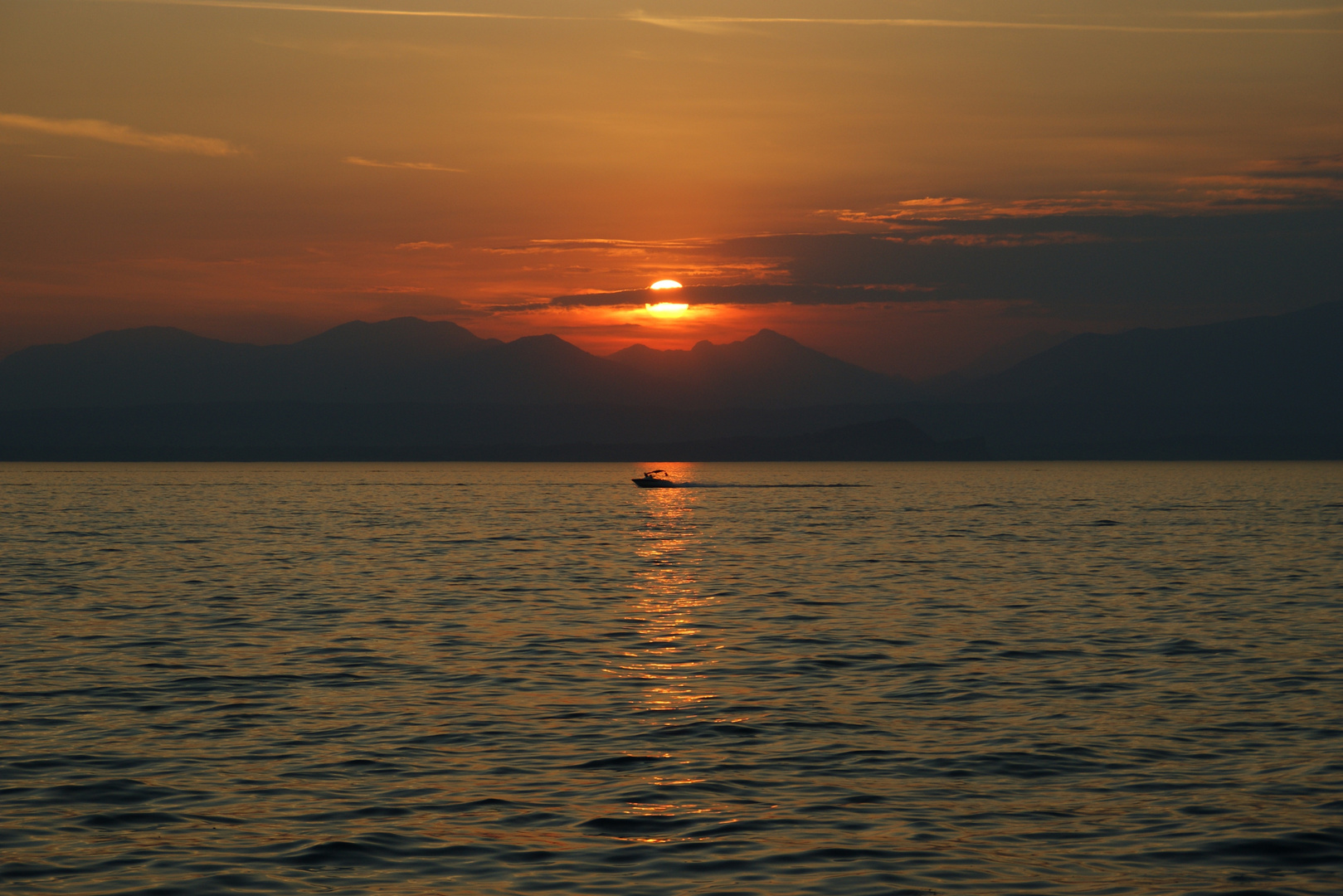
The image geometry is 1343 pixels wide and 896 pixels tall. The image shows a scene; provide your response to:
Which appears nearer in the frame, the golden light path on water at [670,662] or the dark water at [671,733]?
the dark water at [671,733]

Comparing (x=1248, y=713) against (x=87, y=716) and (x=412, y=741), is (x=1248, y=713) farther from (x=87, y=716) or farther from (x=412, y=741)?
(x=87, y=716)

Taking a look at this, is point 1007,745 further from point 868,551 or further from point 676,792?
point 868,551

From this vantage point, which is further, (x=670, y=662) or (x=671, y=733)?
(x=670, y=662)

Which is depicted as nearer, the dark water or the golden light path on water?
the dark water

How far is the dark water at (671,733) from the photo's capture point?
16.8 meters

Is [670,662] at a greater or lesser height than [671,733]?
lesser

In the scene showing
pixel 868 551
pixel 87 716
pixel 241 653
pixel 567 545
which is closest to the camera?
pixel 87 716

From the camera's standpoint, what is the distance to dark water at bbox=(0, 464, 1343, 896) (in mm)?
16797

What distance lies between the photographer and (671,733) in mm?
24562

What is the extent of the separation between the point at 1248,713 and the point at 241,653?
2469cm

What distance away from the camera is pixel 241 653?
114 feet

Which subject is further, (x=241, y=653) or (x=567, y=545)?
(x=567, y=545)

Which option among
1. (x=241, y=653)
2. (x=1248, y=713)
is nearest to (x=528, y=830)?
(x=1248, y=713)

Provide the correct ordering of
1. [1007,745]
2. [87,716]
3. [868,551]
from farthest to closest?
1. [868,551]
2. [87,716]
3. [1007,745]
